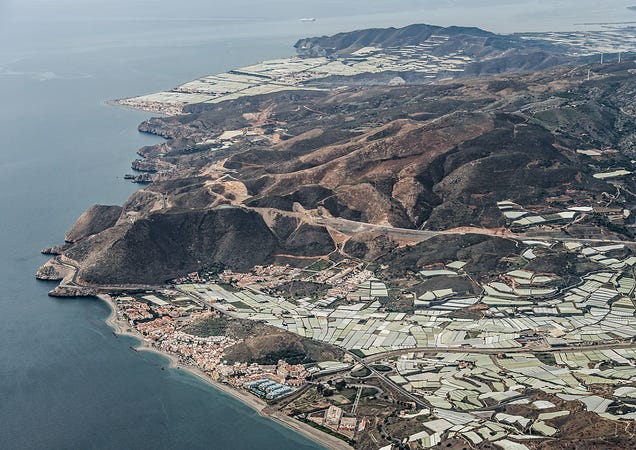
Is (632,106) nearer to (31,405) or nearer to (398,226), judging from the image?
(398,226)

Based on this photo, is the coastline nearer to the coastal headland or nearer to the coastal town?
the coastal headland

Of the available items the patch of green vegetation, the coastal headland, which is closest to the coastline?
Answer: the coastal headland

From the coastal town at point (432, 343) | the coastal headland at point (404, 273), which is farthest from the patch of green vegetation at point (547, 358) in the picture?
the coastal headland at point (404, 273)

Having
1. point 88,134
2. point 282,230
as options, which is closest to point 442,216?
point 282,230

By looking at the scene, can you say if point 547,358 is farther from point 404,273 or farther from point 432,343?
point 404,273

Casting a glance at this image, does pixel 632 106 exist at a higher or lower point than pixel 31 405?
higher

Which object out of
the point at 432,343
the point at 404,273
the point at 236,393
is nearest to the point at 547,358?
the point at 432,343
